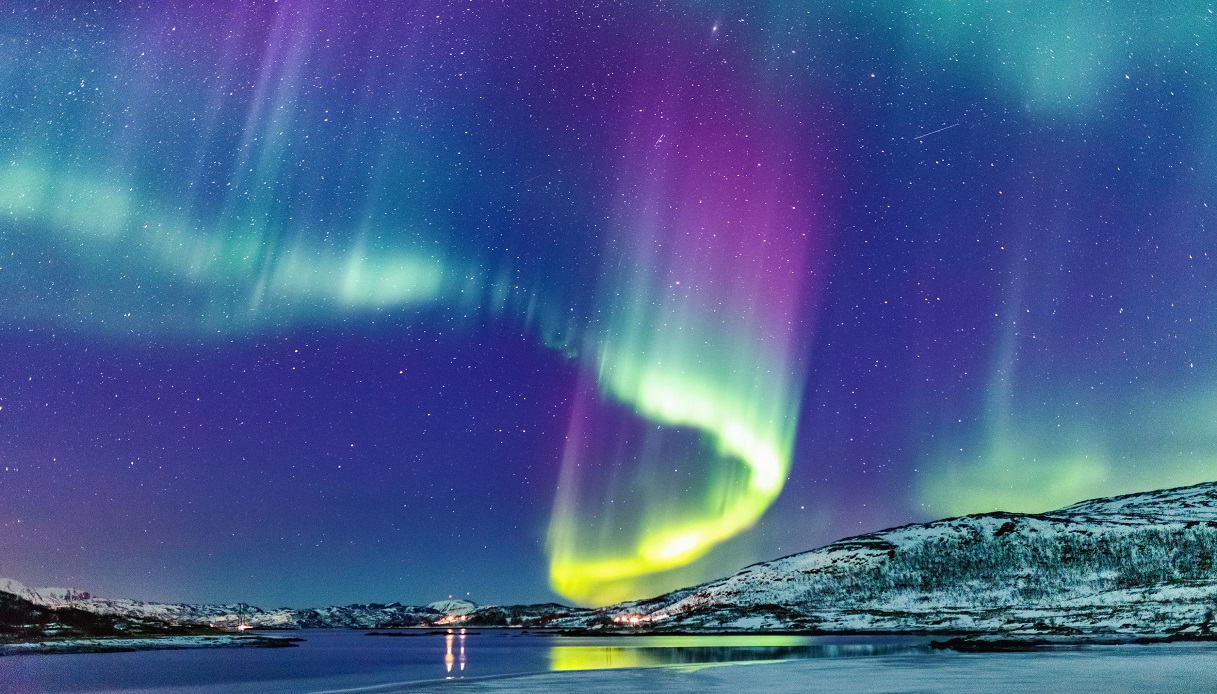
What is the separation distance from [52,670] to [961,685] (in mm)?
105267

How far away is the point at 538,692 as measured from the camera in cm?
5091

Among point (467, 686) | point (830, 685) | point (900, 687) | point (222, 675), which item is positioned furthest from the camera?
point (222, 675)

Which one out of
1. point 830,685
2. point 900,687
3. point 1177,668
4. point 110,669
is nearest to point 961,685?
point 900,687

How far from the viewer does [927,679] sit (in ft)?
179

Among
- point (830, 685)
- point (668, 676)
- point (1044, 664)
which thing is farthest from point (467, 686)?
point (1044, 664)

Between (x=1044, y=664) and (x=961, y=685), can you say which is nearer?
(x=961, y=685)

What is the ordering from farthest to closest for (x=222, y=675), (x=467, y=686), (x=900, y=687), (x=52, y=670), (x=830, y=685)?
(x=52, y=670) → (x=222, y=675) → (x=467, y=686) → (x=830, y=685) → (x=900, y=687)

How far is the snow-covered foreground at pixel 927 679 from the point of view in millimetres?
46625

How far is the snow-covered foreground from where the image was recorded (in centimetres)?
4662

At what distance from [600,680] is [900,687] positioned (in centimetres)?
2236

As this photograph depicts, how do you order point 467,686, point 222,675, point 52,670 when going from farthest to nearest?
point 52,670, point 222,675, point 467,686

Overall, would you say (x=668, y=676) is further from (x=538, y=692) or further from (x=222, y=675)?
(x=222, y=675)

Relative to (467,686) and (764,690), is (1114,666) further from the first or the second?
(467,686)

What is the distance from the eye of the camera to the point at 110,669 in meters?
113
